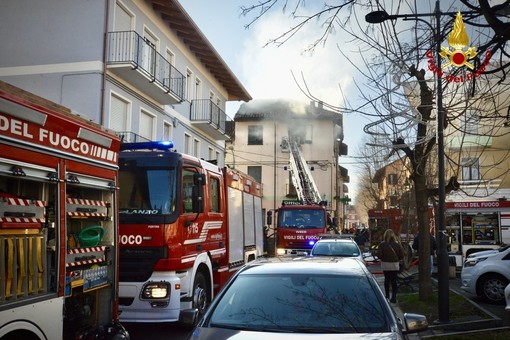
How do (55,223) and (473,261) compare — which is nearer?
(55,223)

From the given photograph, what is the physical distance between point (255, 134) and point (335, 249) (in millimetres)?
34091

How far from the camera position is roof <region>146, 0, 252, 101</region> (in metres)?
19.6

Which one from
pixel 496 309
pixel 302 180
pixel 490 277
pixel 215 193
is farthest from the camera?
pixel 302 180

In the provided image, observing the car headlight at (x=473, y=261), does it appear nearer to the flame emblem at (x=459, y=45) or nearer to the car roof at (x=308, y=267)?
the flame emblem at (x=459, y=45)

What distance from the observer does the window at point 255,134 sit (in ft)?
153

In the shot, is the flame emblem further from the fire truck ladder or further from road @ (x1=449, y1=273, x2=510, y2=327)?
the fire truck ladder

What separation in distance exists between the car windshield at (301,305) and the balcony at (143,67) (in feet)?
43.1

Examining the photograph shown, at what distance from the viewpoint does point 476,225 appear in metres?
21.8

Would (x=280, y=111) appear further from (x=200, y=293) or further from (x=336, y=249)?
(x=200, y=293)

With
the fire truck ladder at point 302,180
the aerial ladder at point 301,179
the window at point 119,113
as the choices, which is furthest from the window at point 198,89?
the fire truck ladder at point 302,180

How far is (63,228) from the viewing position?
15.3 feet

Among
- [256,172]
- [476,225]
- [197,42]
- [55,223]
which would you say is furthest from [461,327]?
[256,172]

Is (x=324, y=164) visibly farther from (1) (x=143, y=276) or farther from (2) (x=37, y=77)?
(1) (x=143, y=276)

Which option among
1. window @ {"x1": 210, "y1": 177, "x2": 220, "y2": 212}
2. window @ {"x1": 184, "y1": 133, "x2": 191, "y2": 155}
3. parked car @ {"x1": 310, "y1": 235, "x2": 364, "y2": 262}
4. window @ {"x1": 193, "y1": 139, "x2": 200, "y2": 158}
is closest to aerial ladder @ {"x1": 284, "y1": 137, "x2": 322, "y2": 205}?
window @ {"x1": 193, "y1": 139, "x2": 200, "y2": 158}
